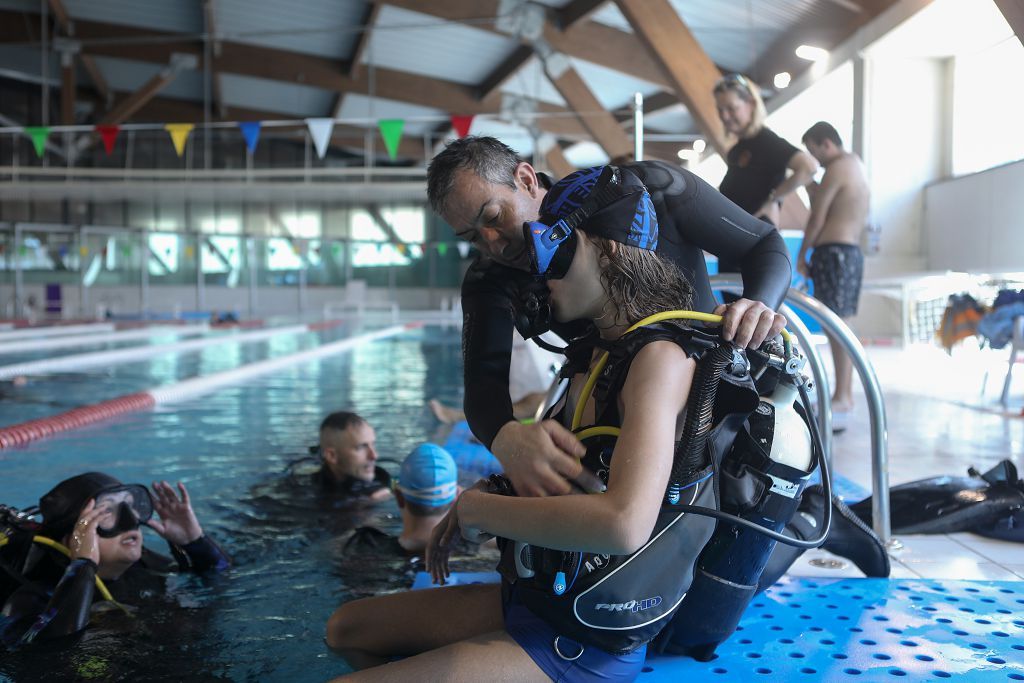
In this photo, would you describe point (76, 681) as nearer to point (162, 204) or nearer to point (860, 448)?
point (860, 448)

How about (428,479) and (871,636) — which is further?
(428,479)

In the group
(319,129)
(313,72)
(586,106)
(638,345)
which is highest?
(313,72)

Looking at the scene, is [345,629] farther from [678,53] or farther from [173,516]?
[678,53]

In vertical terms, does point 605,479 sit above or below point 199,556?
above

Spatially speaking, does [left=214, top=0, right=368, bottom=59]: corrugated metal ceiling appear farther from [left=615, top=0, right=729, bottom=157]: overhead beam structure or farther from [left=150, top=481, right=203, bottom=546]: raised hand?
[left=150, top=481, right=203, bottom=546]: raised hand

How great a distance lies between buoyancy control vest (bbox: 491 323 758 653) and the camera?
1.35 m

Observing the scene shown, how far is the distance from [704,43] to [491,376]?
11937 mm

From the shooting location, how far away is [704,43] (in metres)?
12.6

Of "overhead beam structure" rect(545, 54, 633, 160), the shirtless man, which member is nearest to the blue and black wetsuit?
the shirtless man

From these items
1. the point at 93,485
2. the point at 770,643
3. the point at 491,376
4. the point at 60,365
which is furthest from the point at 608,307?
the point at 60,365

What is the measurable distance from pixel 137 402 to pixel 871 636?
5613mm

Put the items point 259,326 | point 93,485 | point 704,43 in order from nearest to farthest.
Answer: point 93,485 < point 704,43 < point 259,326

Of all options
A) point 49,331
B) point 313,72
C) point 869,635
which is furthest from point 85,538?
point 313,72

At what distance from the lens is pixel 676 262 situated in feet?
6.24
